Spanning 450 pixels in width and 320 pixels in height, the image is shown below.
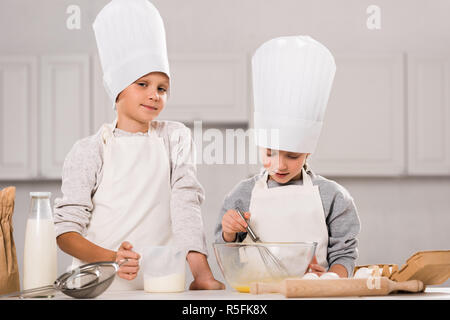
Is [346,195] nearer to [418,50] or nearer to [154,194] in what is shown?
[154,194]

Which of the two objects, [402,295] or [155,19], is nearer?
[402,295]

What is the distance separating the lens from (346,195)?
3.67 ft

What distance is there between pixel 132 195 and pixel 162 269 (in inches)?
11.2

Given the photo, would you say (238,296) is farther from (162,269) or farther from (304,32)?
(304,32)

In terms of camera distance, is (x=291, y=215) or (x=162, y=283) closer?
(x=162, y=283)

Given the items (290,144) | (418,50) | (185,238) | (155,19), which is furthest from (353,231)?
(418,50)

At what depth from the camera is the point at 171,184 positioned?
3.57 ft

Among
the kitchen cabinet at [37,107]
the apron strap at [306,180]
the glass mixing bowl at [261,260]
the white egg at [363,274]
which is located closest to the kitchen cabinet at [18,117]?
the kitchen cabinet at [37,107]

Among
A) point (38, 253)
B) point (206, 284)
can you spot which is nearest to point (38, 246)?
point (38, 253)

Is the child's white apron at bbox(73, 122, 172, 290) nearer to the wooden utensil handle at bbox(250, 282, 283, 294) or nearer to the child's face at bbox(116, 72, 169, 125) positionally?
the child's face at bbox(116, 72, 169, 125)

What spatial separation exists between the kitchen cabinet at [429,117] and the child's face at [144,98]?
0.82m

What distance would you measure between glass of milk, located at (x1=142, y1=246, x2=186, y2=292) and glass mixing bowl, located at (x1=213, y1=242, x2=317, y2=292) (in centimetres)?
7

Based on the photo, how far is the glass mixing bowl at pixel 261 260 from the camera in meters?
0.76
